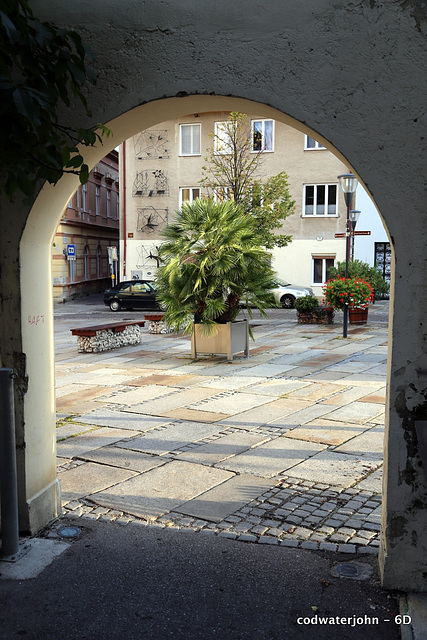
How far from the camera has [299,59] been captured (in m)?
3.67

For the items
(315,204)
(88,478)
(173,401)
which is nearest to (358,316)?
(173,401)

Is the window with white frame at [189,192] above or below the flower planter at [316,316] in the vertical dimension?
above

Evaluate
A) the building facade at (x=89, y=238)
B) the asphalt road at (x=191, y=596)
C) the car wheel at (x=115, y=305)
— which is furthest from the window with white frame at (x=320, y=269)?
the asphalt road at (x=191, y=596)

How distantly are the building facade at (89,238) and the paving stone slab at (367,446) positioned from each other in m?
25.6

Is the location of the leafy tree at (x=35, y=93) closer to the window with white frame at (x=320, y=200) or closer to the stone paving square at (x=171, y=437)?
the stone paving square at (x=171, y=437)

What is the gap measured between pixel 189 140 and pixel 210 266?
21785mm

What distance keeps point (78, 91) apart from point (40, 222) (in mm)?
979

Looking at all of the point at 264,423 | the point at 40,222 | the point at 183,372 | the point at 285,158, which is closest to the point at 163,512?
the point at 40,222

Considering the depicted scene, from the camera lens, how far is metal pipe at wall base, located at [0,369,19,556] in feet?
13.0

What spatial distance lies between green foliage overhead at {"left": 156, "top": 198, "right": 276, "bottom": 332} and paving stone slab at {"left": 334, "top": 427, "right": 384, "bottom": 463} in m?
5.22

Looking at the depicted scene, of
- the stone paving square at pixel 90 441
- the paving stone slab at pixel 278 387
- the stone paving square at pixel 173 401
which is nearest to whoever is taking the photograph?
the stone paving square at pixel 90 441

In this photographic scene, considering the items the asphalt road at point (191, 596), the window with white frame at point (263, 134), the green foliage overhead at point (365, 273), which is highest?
the window with white frame at point (263, 134)

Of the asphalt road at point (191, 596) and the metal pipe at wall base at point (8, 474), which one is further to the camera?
the metal pipe at wall base at point (8, 474)

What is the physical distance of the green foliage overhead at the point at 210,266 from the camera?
11.6 metres
